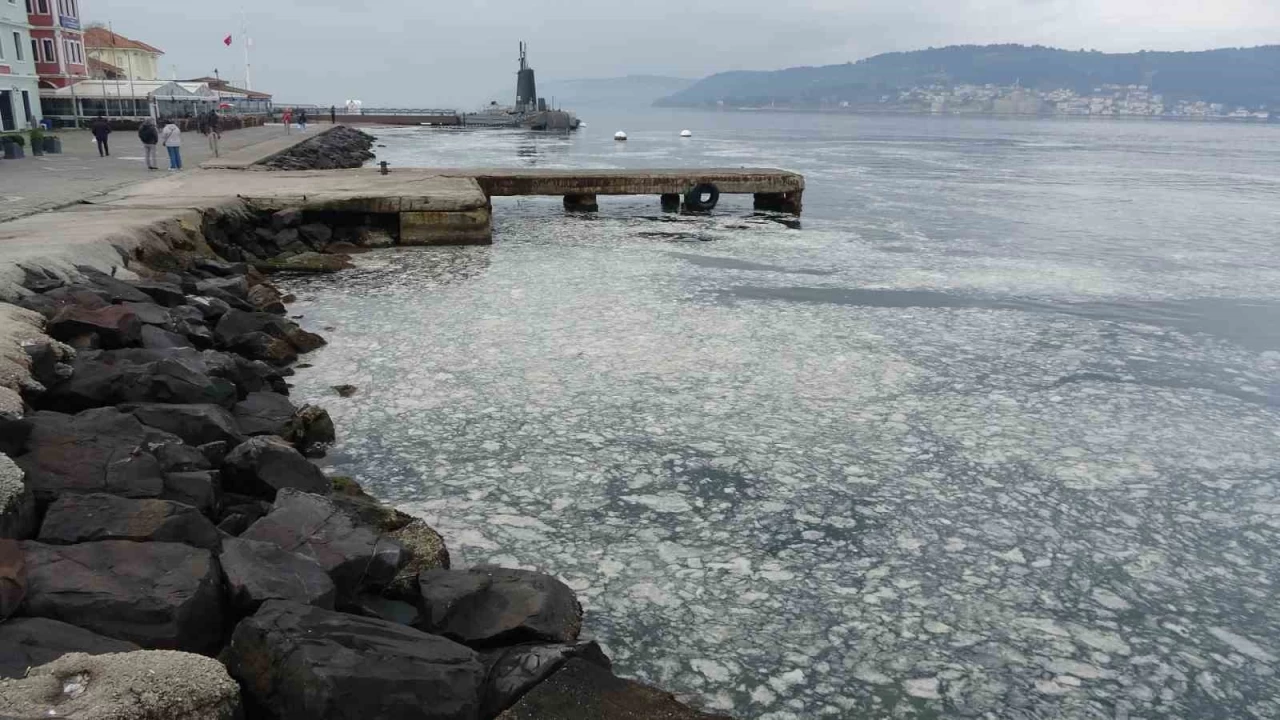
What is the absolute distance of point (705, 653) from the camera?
4344 mm

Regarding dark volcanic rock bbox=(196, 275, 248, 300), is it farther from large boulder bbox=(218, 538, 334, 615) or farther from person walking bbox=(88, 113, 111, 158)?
person walking bbox=(88, 113, 111, 158)

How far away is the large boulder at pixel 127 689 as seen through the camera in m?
2.66

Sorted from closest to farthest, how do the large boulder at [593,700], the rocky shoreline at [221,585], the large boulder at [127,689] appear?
the large boulder at [127,689] → the rocky shoreline at [221,585] → the large boulder at [593,700]

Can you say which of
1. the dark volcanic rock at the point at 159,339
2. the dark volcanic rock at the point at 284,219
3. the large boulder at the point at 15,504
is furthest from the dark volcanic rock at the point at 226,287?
the large boulder at the point at 15,504

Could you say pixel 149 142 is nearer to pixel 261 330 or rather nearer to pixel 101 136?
pixel 101 136

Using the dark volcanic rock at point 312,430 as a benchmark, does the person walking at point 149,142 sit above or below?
above

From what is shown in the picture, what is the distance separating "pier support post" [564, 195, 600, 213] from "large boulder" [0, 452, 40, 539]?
721 inches

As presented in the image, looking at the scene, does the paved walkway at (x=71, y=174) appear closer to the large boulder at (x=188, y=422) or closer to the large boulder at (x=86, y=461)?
the large boulder at (x=188, y=422)

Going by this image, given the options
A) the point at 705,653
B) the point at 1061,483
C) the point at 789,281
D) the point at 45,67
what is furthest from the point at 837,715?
the point at 45,67

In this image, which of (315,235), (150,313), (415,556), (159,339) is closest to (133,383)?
(159,339)

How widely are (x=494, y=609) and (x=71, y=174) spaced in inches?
768

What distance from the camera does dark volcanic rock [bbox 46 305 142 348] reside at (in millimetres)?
6836

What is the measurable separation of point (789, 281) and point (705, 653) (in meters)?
9.70

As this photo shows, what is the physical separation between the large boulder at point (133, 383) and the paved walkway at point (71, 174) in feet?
22.5
